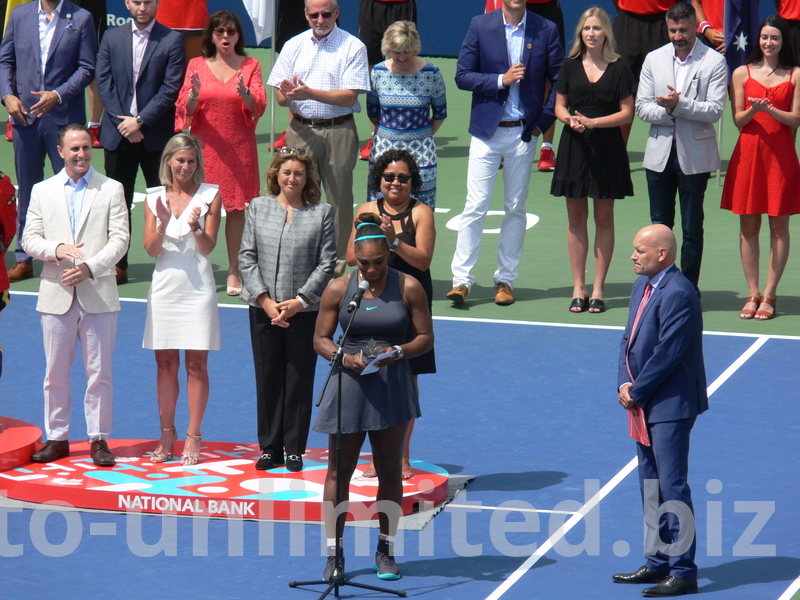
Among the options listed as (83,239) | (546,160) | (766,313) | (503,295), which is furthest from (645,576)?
(546,160)

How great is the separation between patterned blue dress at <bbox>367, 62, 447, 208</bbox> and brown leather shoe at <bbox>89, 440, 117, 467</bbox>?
4.33 meters

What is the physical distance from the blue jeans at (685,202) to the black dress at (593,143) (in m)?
0.31

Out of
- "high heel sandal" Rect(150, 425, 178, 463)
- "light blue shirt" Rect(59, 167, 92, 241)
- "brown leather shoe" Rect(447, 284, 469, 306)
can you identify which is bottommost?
"high heel sandal" Rect(150, 425, 178, 463)

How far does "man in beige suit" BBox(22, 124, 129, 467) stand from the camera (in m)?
8.81

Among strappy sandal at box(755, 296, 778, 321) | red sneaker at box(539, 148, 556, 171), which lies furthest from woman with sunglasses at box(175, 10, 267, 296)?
red sneaker at box(539, 148, 556, 171)

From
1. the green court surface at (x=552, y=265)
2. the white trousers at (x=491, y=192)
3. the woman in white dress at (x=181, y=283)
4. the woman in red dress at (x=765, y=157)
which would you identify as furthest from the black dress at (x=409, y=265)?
the woman in red dress at (x=765, y=157)

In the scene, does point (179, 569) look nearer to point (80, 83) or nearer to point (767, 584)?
point (767, 584)

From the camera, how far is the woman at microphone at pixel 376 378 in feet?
24.0

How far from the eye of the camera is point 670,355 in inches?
282

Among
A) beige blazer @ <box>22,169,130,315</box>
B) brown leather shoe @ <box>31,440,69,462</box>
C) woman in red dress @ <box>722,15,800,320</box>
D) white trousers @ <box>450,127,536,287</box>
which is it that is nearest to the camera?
beige blazer @ <box>22,169,130,315</box>

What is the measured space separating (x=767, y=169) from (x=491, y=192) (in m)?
2.57

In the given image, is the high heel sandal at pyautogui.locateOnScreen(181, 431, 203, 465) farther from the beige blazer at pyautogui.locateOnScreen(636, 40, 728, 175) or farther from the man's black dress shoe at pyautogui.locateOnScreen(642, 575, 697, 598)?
the beige blazer at pyautogui.locateOnScreen(636, 40, 728, 175)

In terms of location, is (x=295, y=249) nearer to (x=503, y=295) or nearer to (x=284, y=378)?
(x=284, y=378)

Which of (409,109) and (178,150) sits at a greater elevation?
(409,109)
